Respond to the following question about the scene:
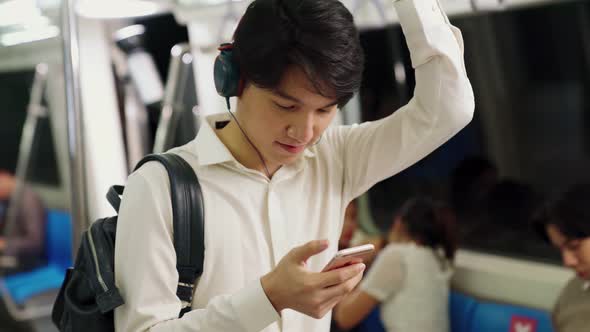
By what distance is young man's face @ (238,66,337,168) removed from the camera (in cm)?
119

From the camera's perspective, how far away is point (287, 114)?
4.02 feet

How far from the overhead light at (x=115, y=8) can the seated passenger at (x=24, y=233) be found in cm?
294

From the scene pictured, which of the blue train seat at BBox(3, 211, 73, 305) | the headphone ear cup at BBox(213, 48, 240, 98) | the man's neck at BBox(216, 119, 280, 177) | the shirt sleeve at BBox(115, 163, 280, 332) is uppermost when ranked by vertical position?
the headphone ear cup at BBox(213, 48, 240, 98)

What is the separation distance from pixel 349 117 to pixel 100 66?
1.72 meters

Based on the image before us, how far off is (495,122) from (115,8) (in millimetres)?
3115

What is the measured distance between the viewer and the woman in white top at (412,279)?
3.44 m

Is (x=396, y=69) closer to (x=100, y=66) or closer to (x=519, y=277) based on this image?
(x=519, y=277)

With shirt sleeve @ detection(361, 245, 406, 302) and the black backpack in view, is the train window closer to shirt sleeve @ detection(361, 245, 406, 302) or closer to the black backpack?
shirt sleeve @ detection(361, 245, 406, 302)

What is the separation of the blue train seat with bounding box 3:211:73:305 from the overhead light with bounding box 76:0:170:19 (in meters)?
2.31

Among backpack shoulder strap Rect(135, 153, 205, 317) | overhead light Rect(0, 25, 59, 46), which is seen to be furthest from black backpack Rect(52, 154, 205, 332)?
overhead light Rect(0, 25, 59, 46)

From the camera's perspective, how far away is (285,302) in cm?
112

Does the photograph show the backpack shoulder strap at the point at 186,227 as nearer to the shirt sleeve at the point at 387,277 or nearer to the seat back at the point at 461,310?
the shirt sleeve at the point at 387,277

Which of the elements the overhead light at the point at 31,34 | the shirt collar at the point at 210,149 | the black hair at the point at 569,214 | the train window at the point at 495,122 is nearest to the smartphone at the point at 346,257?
→ the shirt collar at the point at 210,149

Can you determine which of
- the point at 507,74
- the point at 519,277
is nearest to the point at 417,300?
the point at 519,277
